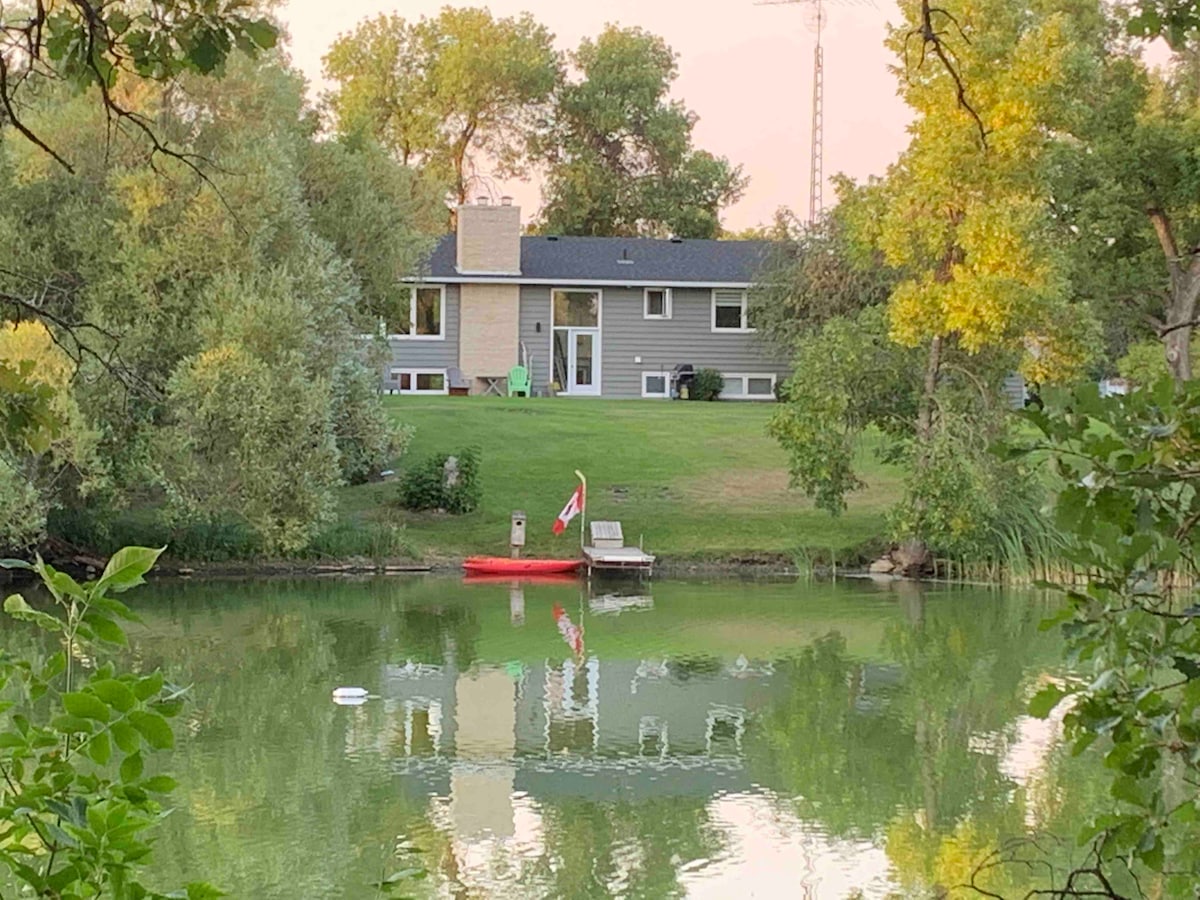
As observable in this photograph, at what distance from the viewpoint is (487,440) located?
2617 cm

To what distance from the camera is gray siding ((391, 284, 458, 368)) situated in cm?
3412

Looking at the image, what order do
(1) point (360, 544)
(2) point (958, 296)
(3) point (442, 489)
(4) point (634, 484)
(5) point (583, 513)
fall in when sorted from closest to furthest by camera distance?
(2) point (958, 296) → (1) point (360, 544) → (5) point (583, 513) → (3) point (442, 489) → (4) point (634, 484)

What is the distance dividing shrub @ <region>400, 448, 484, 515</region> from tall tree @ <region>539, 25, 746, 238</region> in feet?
95.6

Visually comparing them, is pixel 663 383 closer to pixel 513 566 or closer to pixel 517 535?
pixel 517 535

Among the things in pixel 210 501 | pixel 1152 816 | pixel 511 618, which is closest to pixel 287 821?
pixel 1152 816

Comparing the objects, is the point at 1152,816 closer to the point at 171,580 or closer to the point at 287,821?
the point at 287,821

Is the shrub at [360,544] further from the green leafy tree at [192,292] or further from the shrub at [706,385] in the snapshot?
the shrub at [706,385]

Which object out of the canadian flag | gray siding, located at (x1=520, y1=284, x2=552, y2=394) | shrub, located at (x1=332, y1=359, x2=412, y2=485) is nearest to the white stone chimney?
gray siding, located at (x1=520, y1=284, x2=552, y2=394)

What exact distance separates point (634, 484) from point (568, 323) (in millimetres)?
11212

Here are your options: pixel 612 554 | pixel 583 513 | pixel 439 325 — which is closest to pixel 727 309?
pixel 439 325

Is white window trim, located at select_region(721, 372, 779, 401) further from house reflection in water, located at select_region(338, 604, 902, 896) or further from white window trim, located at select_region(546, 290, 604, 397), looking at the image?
house reflection in water, located at select_region(338, 604, 902, 896)

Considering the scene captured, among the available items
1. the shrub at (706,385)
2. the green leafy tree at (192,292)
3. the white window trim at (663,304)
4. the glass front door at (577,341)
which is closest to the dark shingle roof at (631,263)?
the white window trim at (663,304)

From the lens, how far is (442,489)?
74.5 ft

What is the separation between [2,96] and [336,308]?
58.1 ft
